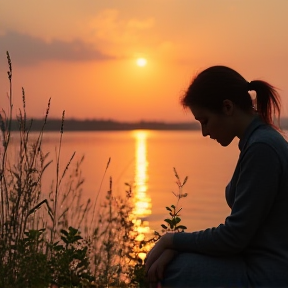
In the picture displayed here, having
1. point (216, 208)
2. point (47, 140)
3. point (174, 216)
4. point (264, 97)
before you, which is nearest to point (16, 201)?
point (47, 140)

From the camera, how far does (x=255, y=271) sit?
8.23ft

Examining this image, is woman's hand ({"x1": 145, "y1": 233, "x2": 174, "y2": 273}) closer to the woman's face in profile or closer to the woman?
the woman

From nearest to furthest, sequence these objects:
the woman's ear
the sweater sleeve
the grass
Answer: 1. the sweater sleeve
2. the woman's ear
3. the grass

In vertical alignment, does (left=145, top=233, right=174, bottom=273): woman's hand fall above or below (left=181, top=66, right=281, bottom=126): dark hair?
below

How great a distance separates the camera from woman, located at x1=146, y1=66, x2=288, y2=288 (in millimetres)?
2418

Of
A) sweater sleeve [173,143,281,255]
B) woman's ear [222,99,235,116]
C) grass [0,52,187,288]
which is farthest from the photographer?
grass [0,52,187,288]

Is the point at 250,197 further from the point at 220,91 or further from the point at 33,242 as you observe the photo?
the point at 33,242

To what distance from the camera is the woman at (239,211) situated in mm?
2418

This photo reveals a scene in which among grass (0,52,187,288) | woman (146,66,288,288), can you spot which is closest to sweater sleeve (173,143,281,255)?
woman (146,66,288,288)

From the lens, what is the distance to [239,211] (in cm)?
244

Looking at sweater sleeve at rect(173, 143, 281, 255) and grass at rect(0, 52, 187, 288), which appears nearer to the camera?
sweater sleeve at rect(173, 143, 281, 255)

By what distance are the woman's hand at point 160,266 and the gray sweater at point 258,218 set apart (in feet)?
0.23

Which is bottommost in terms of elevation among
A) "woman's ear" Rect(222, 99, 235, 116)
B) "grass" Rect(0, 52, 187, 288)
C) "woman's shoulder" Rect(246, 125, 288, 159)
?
"grass" Rect(0, 52, 187, 288)

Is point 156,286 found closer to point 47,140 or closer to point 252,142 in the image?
point 252,142
